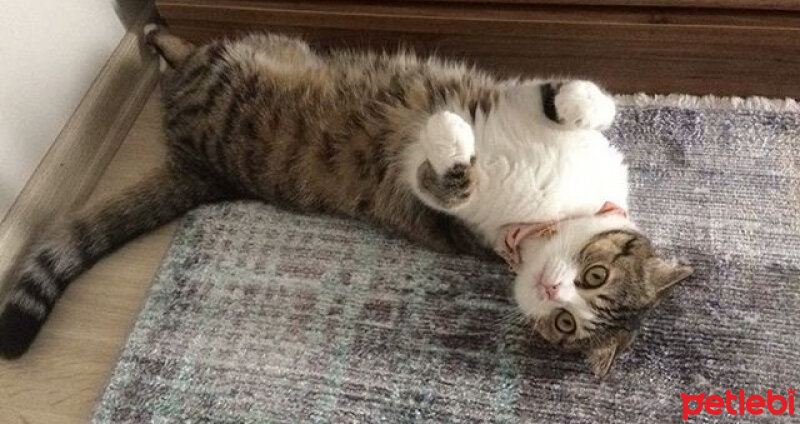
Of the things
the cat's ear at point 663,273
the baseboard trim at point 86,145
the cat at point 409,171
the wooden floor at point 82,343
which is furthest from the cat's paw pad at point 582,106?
the baseboard trim at point 86,145

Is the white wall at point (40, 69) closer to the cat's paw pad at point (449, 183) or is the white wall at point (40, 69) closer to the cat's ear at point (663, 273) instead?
the cat's paw pad at point (449, 183)

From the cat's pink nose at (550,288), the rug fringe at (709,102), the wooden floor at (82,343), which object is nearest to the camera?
the cat's pink nose at (550,288)

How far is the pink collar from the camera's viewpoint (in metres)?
1.25

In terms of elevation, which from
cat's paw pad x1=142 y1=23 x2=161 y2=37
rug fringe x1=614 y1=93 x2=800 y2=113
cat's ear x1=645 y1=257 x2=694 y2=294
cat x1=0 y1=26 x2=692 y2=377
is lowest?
cat's paw pad x1=142 y1=23 x2=161 y2=37

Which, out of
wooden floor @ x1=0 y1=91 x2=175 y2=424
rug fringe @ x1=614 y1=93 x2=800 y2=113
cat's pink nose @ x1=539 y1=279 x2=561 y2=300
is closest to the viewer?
cat's pink nose @ x1=539 y1=279 x2=561 y2=300

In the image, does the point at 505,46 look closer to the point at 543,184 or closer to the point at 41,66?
the point at 543,184

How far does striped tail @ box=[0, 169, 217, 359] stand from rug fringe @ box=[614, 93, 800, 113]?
944 mm

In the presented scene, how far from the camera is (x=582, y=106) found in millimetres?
1196

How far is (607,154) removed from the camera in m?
1.30

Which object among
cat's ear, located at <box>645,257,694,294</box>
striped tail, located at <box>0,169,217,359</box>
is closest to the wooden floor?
striped tail, located at <box>0,169,217,359</box>

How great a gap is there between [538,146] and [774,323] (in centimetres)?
55

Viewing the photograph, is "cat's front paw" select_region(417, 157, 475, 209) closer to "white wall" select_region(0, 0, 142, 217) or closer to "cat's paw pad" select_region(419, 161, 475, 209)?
"cat's paw pad" select_region(419, 161, 475, 209)

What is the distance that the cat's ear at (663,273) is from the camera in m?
1.22

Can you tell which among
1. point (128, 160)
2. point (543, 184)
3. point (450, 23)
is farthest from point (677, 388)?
point (128, 160)
